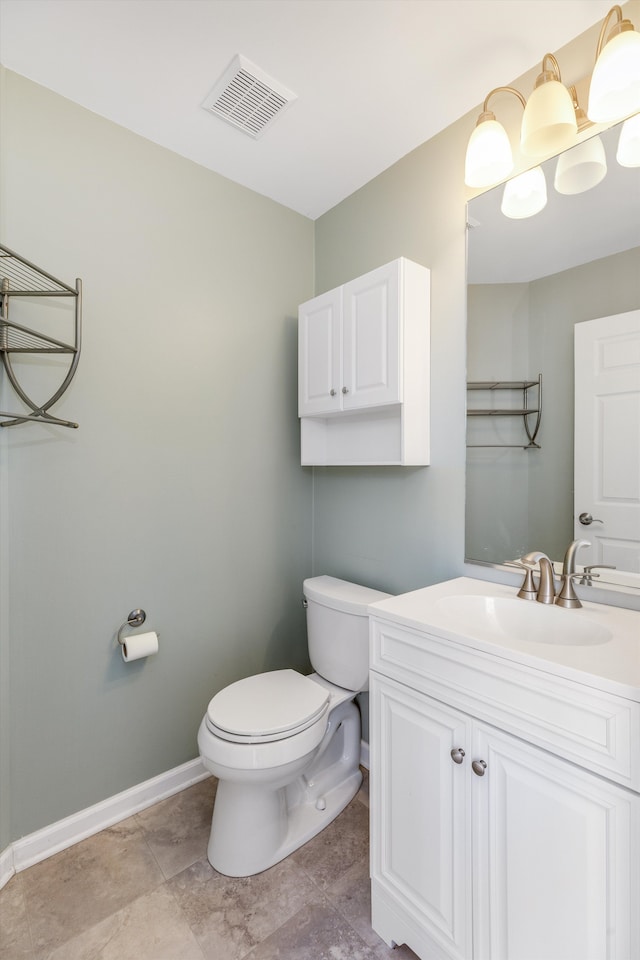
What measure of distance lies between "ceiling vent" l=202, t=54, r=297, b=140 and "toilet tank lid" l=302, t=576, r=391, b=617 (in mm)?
1718

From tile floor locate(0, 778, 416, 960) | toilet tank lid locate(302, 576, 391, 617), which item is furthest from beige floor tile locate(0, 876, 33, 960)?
toilet tank lid locate(302, 576, 391, 617)

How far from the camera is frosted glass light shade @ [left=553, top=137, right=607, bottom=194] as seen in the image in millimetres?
1214

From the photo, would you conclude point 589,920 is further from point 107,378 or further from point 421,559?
point 107,378

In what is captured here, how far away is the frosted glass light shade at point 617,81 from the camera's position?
3.35ft

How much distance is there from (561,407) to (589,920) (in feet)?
3.78

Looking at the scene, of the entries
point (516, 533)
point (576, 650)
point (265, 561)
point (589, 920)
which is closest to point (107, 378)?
point (265, 561)

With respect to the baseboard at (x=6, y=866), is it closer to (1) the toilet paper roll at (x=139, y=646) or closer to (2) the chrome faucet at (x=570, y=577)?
(1) the toilet paper roll at (x=139, y=646)

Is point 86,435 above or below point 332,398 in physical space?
below

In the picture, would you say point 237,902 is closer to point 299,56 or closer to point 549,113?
point 549,113

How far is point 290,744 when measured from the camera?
1329 millimetres

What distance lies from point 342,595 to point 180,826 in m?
0.98

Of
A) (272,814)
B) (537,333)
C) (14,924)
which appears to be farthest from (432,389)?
(14,924)

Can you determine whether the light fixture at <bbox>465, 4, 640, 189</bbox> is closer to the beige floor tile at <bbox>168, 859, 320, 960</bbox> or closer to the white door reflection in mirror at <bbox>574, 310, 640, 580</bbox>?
the white door reflection in mirror at <bbox>574, 310, 640, 580</bbox>

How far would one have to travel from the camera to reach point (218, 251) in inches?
72.0
